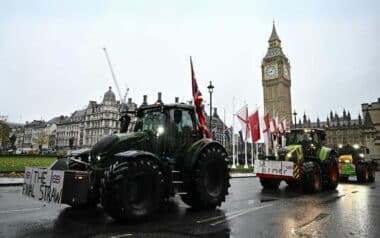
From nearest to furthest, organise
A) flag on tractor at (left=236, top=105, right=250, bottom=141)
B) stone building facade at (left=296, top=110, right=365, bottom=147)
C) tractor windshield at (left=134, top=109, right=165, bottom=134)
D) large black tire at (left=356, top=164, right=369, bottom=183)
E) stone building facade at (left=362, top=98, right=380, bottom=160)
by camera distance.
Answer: tractor windshield at (left=134, top=109, right=165, bottom=134), large black tire at (left=356, top=164, right=369, bottom=183), flag on tractor at (left=236, top=105, right=250, bottom=141), stone building facade at (left=362, top=98, right=380, bottom=160), stone building facade at (left=296, top=110, right=365, bottom=147)

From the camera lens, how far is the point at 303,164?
13836 mm

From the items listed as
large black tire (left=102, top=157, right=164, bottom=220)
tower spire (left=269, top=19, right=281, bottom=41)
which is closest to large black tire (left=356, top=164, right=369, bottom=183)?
large black tire (left=102, top=157, right=164, bottom=220)

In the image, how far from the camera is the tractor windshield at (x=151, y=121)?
7936 millimetres

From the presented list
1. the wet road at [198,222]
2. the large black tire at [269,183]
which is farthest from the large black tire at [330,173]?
the wet road at [198,222]

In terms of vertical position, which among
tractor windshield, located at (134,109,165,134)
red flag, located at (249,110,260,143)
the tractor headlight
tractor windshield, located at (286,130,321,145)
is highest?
red flag, located at (249,110,260,143)

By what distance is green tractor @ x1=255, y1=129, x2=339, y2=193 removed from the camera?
13.5 m

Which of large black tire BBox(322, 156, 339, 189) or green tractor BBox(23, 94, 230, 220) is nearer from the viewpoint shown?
green tractor BBox(23, 94, 230, 220)

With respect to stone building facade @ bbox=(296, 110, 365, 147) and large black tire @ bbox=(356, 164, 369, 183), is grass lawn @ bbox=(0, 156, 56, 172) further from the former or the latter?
stone building facade @ bbox=(296, 110, 365, 147)

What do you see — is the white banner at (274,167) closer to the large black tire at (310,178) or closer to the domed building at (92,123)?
the large black tire at (310,178)

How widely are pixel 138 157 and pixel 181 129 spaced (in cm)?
218

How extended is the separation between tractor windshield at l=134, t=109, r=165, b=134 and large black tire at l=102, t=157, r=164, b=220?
4.92ft

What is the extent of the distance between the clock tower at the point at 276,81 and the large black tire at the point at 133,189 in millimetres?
131461

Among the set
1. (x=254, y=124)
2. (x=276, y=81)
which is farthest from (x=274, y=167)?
(x=276, y=81)

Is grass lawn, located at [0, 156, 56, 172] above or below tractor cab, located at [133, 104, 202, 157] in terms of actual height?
below
